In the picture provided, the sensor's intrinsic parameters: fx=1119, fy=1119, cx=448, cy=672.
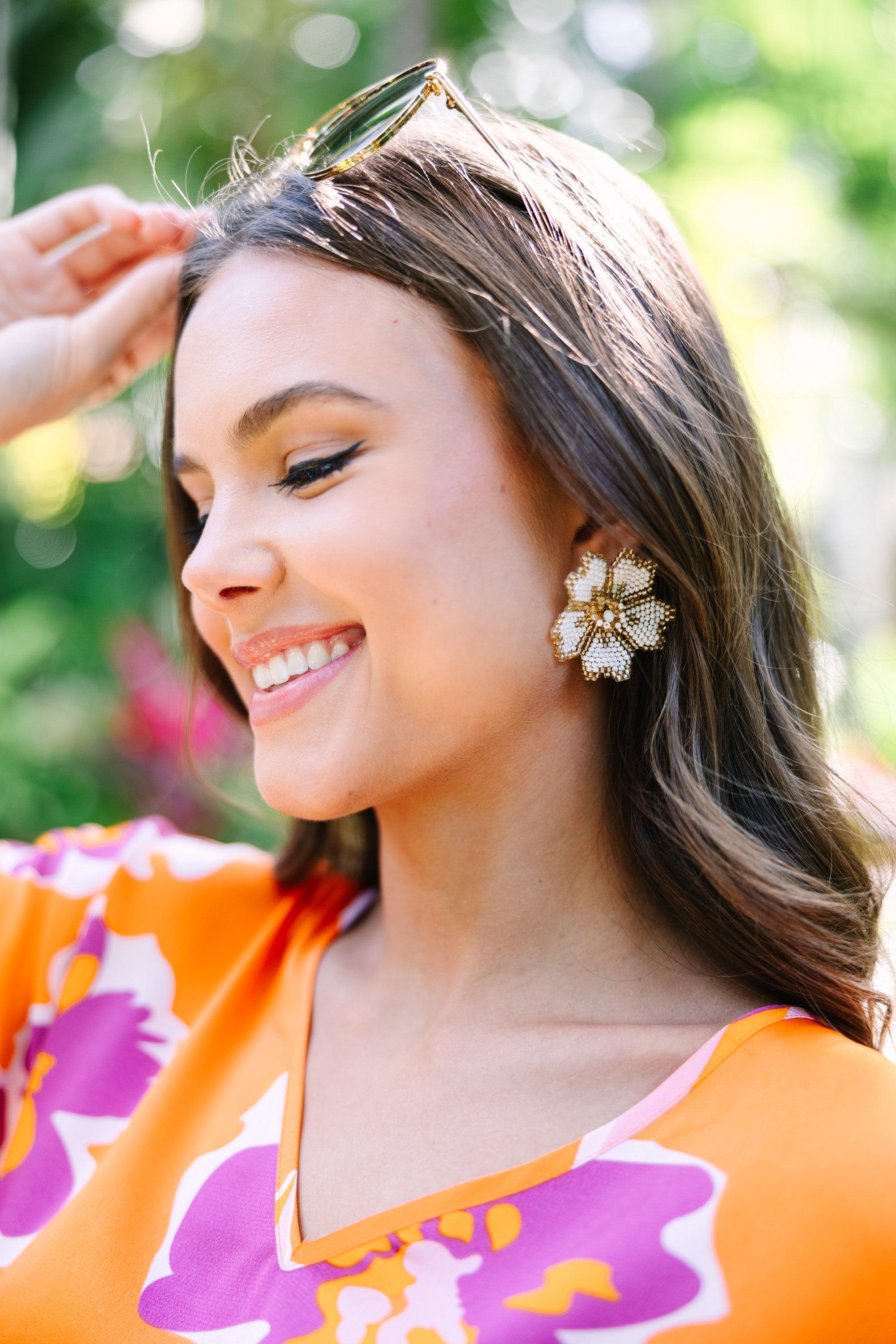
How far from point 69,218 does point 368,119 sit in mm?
943

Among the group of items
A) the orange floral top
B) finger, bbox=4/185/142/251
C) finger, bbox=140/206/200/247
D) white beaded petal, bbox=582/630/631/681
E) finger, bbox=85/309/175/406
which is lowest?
the orange floral top

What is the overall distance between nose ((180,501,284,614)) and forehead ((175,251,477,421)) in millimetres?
153

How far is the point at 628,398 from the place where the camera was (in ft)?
5.01

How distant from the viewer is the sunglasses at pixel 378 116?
1.60 m

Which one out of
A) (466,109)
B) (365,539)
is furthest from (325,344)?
(466,109)

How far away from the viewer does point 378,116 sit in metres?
1.65

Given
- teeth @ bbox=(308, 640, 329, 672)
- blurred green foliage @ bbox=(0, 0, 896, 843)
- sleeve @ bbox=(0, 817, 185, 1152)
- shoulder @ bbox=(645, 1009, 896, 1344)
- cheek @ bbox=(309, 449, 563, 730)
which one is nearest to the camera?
shoulder @ bbox=(645, 1009, 896, 1344)

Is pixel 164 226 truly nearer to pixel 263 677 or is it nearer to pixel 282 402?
pixel 282 402

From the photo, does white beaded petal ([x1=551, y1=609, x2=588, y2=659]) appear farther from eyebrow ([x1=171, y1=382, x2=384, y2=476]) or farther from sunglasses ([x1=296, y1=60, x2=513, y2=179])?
sunglasses ([x1=296, y1=60, x2=513, y2=179])

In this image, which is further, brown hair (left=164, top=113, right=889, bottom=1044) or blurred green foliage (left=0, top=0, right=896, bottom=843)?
blurred green foliage (left=0, top=0, right=896, bottom=843)

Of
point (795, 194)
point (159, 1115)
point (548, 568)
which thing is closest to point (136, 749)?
point (159, 1115)

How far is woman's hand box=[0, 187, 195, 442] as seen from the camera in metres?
2.19

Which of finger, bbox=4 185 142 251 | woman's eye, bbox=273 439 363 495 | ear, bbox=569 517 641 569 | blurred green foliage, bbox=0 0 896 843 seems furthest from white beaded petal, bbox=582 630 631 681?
blurred green foliage, bbox=0 0 896 843

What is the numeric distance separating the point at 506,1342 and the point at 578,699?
2.74 feet
